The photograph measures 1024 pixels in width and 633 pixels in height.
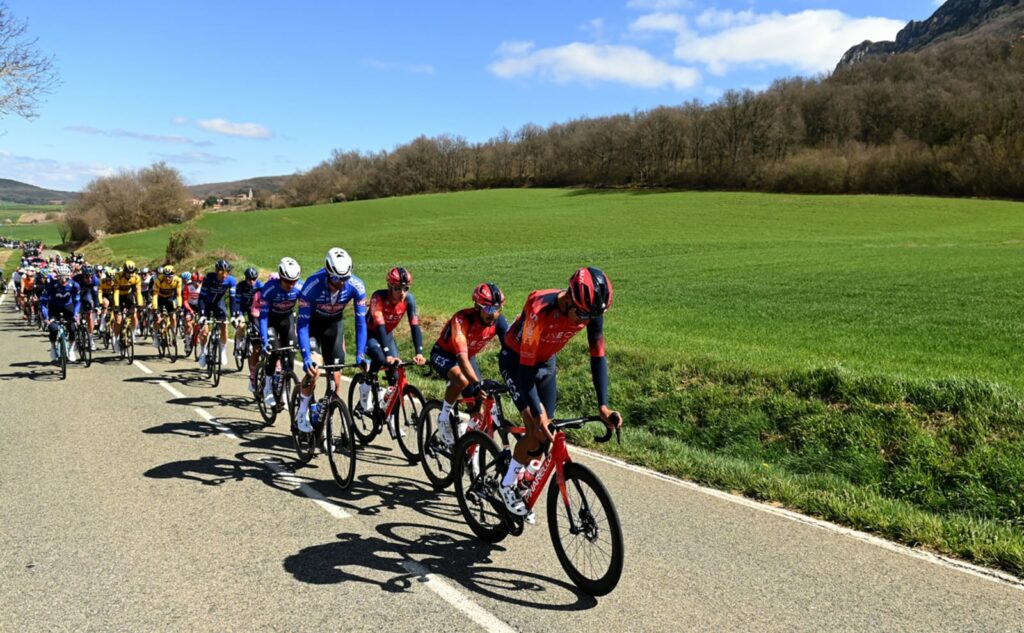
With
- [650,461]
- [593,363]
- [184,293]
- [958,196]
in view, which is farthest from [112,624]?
[958,196]

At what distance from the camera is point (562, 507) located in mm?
4652

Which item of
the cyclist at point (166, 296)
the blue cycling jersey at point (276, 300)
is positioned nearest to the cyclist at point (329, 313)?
the blue cycling jersey at point (276, 300)

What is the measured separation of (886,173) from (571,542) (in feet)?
266

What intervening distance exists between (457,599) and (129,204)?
104 metres

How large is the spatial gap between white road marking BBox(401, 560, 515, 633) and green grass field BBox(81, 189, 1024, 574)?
330cm

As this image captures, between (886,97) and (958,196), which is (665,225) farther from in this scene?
(886,97)

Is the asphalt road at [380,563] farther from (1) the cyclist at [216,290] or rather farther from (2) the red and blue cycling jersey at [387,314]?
(1) the cyclist at [216,290]

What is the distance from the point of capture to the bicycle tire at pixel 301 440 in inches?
282

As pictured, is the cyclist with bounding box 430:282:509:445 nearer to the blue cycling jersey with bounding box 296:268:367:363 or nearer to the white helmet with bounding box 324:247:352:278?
the blue cycling jersey with bounding box 296:268:367:363

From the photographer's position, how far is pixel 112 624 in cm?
398

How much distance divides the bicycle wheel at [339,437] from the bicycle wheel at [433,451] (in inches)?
29.3

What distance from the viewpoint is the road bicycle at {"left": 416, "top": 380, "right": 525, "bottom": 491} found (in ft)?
19.4

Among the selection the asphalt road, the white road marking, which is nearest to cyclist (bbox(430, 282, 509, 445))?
the asphalt road

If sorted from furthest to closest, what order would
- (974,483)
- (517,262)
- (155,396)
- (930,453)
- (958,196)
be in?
(958,196) < (517,262) < (155,396) < (930,453) < (974,483)
